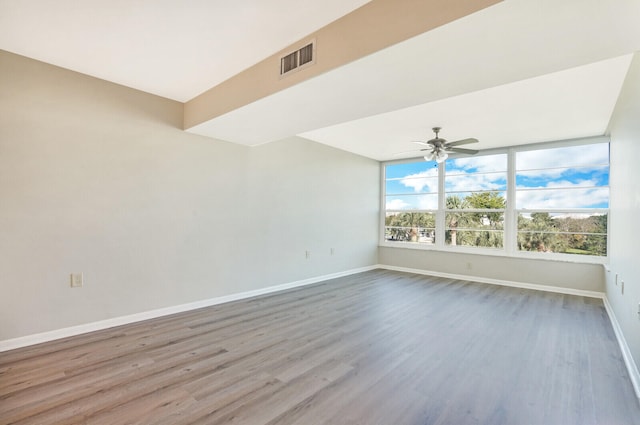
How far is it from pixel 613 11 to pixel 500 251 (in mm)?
5035

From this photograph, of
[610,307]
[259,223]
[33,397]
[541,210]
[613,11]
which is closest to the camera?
[613,11]

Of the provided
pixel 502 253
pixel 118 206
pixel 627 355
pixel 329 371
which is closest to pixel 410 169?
pixel 502 253

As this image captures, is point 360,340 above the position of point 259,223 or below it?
below

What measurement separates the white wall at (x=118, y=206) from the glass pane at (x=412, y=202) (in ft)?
10.0

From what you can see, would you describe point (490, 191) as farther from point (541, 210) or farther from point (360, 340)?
point (360, 340)

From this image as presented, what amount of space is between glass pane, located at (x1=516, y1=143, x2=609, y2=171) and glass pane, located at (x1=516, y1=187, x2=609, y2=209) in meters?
0.44

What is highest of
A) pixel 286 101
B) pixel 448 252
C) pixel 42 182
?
pixel 286 101

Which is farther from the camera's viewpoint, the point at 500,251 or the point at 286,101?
the point at 500,251

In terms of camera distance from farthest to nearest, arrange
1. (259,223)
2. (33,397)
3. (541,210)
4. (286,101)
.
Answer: (541,210) < (259,223) < (286,101) < (33,397)

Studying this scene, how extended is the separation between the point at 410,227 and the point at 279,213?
11.2 feet

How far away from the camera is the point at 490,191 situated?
593 cm

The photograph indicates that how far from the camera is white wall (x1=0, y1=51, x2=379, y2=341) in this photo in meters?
2.73

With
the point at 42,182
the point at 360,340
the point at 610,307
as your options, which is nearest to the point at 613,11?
the point at 360,340

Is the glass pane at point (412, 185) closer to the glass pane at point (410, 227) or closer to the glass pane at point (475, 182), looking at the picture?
the glass pane at point (475, 182)
